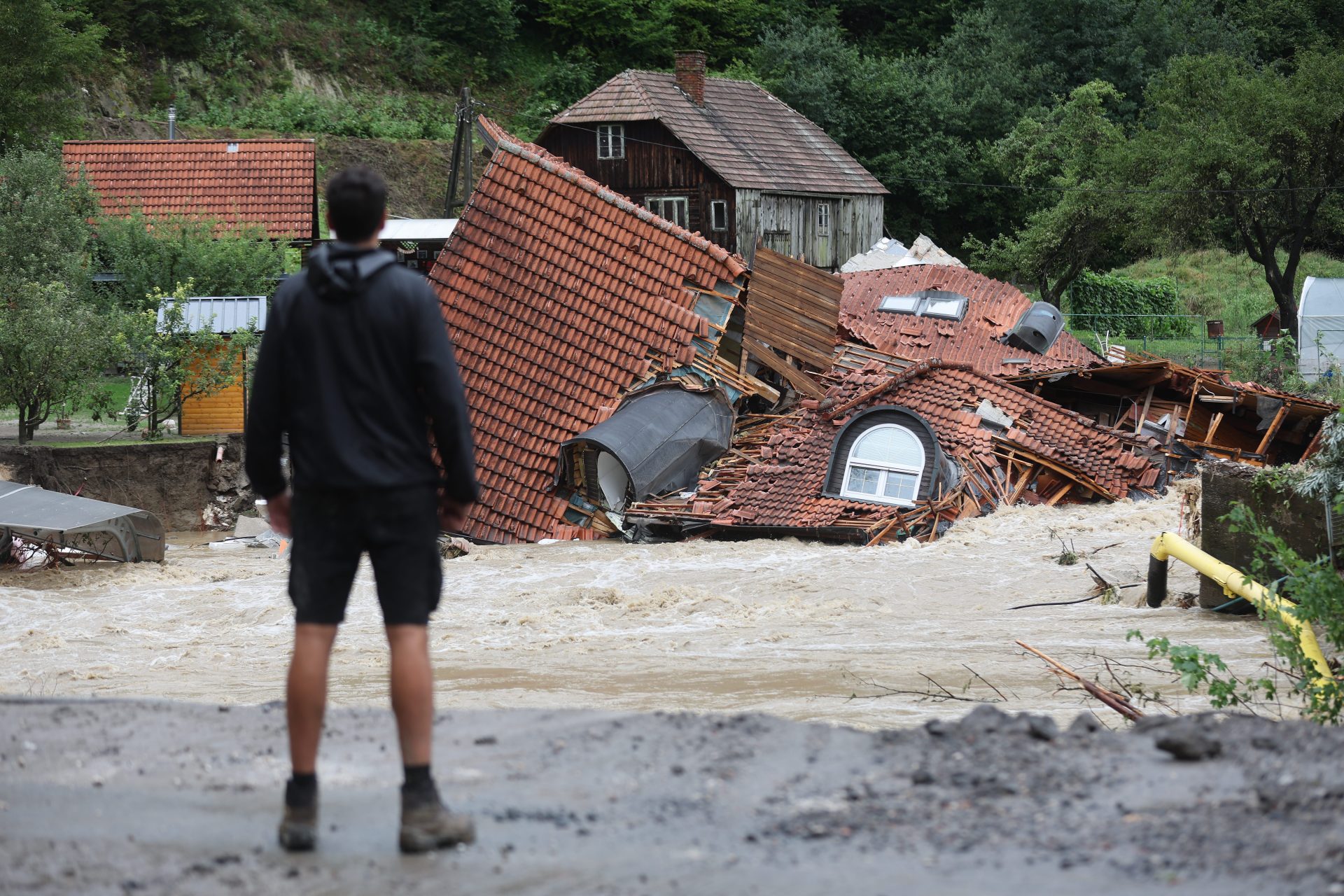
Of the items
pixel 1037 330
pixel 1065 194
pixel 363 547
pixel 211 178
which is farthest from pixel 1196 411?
pixel 211 178

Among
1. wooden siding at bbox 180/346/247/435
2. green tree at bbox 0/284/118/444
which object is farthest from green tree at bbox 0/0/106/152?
green tree at bbox 0/284/118/444

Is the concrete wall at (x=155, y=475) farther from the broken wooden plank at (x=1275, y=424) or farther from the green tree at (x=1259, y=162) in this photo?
the green tree at (x=1259, y=162)

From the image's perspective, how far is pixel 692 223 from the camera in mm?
40156

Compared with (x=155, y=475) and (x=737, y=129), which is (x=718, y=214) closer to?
(x=737, y=129)

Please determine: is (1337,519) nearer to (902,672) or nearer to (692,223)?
(902,672)

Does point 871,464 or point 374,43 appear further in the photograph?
point 374,43

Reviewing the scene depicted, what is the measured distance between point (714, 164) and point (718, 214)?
147 cm

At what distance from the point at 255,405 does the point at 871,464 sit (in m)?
16.2

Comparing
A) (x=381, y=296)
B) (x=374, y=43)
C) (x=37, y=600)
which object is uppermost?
(x=374, y=43)

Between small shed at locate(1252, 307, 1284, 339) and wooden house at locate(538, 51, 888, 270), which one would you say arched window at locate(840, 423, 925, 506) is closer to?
wooden house at locate(538, 51, 888, 270)

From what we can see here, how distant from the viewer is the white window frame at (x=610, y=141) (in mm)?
40656

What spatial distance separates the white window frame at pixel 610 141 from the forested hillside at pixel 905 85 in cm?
657

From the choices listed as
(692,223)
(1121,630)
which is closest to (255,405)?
(1121,630)

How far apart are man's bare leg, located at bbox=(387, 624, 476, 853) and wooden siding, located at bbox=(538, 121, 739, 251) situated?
3603cm
